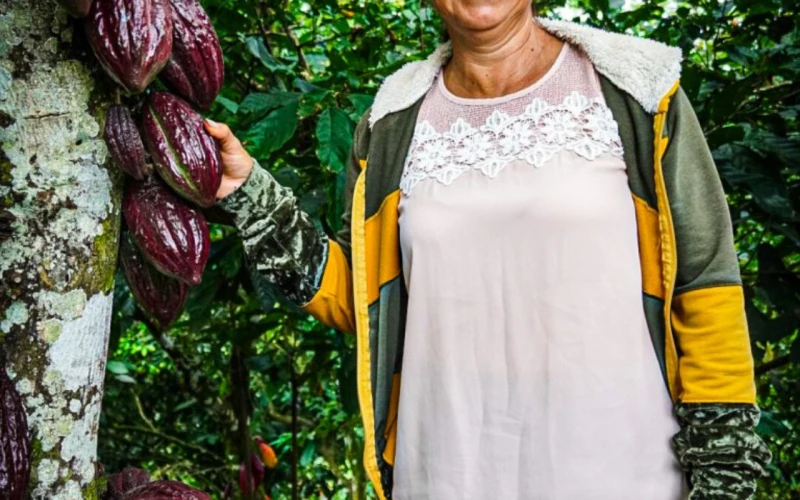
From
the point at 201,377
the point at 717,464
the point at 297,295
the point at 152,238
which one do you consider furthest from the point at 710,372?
the point at 201,377

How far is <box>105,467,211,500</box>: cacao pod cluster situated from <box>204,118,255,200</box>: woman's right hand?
353 mm

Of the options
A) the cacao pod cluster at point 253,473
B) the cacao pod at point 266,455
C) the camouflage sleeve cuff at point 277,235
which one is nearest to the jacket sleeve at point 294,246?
the camouflage sleeve cuff at point 277,235

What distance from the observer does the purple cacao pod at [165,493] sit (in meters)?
0.84

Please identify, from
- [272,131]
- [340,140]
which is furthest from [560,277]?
[272,131]

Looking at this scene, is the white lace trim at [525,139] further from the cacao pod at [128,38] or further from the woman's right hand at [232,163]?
the cacao pod at [128,38]

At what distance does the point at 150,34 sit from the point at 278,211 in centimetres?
52

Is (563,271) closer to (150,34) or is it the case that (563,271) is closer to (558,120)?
(558,120)

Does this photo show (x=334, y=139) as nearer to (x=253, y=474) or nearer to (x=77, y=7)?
(x=77, y=7)

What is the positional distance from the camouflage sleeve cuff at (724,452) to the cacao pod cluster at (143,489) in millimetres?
684

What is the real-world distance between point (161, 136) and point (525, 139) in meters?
0.60

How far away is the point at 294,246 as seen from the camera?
1.31 m

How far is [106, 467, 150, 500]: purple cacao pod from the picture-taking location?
854 millimetres

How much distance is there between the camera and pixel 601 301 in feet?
4.00

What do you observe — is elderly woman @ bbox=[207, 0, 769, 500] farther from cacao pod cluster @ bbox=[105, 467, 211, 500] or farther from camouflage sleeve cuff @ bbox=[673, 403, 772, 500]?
cacao pod cluster @ bbox=[105, 467, 211, 500]
